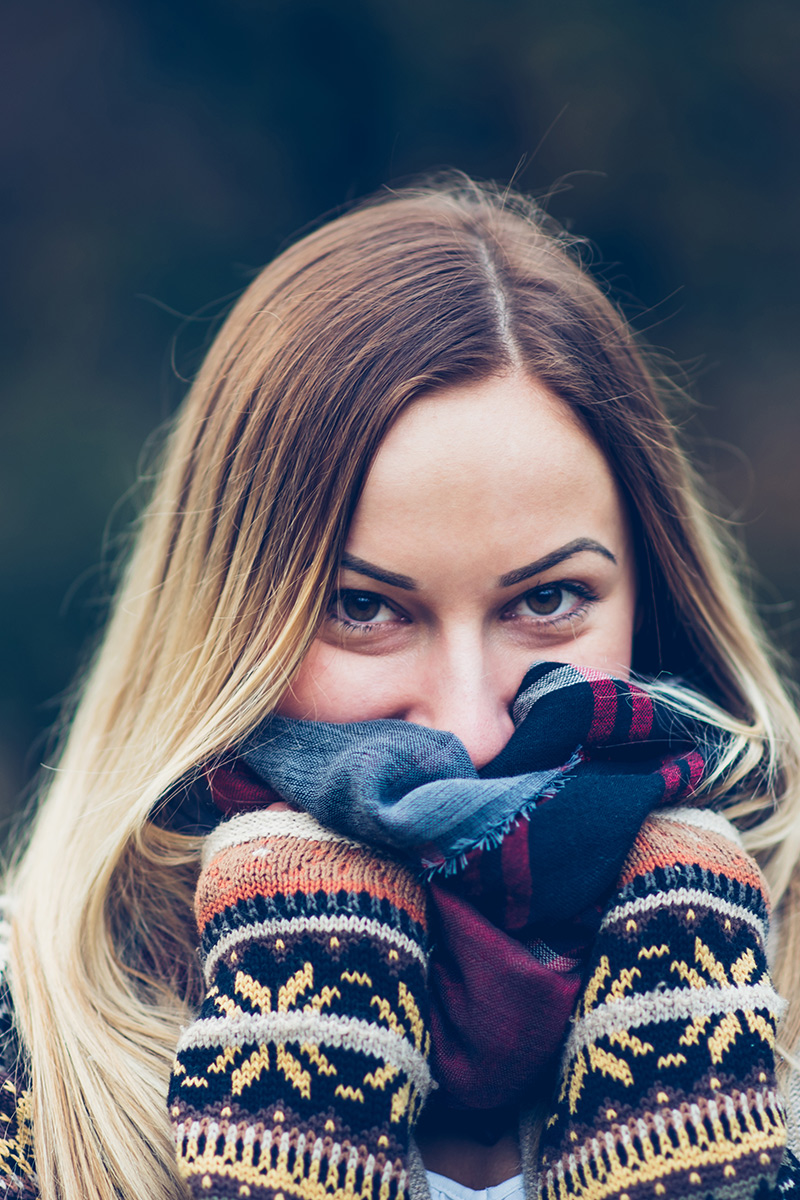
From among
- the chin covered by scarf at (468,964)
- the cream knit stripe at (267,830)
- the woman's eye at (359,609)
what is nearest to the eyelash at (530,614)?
the woman's eye at (359,609)

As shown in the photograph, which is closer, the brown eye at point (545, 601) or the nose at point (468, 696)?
the nose at point (468, 696)

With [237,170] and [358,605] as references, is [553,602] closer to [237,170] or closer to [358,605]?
[358,605]

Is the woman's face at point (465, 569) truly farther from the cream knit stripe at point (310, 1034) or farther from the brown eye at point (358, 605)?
the cream knit stripe at point (310, 1034)

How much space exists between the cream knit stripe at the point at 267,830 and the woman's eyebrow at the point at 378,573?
351 mm

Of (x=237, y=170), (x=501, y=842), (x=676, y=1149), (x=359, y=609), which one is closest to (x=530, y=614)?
(x=359, y=609)

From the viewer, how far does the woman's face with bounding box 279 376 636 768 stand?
1.34 metres

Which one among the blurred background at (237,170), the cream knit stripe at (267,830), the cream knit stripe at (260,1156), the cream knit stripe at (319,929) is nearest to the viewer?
the cream knit stripe at (260,1156)

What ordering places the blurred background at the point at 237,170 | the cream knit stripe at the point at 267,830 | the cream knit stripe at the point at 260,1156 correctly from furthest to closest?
1. the blurred background at the point at 237,170
2. the cream knit stripe at the point at 267,830
3. the cream knit stripe at the point at 260,1156

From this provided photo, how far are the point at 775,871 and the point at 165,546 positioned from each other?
47.8 inches

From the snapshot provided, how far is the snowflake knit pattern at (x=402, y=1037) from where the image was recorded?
1.07 metres

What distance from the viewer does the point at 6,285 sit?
138 inches

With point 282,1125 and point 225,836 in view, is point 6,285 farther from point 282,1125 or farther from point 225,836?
point 282,1125

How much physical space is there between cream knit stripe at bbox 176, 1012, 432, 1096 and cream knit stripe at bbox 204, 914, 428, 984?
0.09 meters

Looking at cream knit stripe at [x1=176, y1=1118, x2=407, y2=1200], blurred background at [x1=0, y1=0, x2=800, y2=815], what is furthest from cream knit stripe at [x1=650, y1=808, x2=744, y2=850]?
blurred background at [x1=0, y1=0, x2=800, y2=815]
